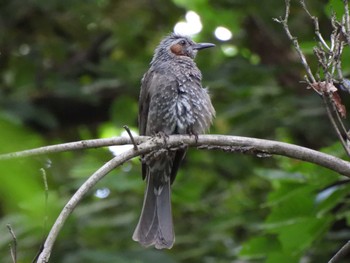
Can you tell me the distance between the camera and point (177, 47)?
18.3ft

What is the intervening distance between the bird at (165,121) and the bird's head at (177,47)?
0.25 m

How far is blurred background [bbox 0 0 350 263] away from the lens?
550 cm

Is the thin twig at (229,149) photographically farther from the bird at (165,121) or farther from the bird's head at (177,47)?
the bird's head at (177,47)

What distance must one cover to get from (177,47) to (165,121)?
117 cm

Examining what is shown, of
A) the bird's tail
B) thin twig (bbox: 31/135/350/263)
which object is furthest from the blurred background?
thin twig (bbox: 31/135/350/263)

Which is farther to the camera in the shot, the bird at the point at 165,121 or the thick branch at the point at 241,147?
the bird at the point at 165,121

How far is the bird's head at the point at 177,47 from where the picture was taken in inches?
216

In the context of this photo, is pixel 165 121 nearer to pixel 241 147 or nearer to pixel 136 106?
pixel 241 147

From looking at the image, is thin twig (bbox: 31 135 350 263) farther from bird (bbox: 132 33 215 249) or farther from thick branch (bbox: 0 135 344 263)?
bird (bbox: 132 33 215 249)

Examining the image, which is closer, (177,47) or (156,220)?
(156,220)

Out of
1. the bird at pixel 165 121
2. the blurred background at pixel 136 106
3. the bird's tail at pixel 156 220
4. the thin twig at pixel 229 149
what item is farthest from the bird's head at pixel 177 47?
the thin twig at pixel 229 149

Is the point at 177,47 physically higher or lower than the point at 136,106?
lower

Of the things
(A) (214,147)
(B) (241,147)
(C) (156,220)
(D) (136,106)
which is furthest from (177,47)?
(B) (241,147)

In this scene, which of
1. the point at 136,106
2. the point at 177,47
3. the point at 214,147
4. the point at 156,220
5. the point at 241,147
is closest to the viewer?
the point at 241,147
